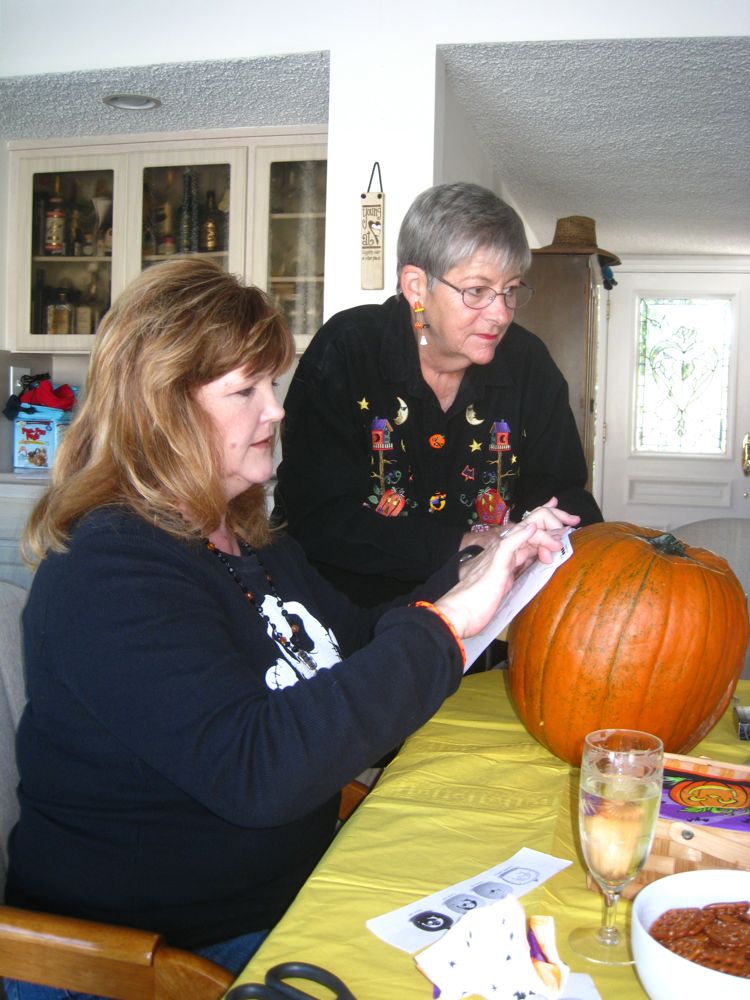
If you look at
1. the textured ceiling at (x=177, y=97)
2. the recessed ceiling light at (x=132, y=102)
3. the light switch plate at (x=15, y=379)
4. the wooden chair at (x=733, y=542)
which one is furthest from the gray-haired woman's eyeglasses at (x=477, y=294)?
the light switch plate at (x=15, y=379)

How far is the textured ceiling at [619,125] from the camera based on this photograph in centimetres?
269

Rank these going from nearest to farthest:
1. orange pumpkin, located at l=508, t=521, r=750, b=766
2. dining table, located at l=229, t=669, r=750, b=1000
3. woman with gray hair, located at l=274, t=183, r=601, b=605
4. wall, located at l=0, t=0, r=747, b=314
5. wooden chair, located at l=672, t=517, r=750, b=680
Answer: dining table, located at l=229, t=669, r=750, b=1000 → orange pumpkin, located at l=508, t=521, r=750, b=766 → woman with gray hair, located at l=274, t=183, r=601, b=605 → wooden chair, located at l=672, t=517, r=750, b=680 → wall, located at l=0, t=0, r=747, b=314

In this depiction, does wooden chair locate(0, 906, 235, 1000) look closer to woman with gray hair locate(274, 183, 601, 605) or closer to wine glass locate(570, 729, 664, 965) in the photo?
wine glass locate(570, 729, 664, 965)

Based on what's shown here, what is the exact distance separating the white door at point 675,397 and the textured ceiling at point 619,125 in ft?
2.59

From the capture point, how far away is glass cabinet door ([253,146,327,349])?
3.45 m

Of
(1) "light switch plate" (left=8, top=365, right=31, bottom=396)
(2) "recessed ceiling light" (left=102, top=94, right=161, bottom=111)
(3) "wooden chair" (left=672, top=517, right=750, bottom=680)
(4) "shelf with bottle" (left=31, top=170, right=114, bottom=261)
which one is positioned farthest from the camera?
(1) "light switch plate" (left=8, top=365, right=31, bottom=396)

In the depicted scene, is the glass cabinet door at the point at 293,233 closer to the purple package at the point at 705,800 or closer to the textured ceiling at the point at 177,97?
the textured ceiling at the point at 177,97

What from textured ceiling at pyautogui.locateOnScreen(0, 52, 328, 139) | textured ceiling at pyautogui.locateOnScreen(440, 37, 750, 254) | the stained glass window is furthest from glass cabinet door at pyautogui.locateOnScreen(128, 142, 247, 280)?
the stained glass window

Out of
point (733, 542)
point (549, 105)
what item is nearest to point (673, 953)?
point (733, 542)

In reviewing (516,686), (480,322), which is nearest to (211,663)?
(516,686)

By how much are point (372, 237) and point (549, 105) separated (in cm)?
92

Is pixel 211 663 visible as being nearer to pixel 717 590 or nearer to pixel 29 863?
pixel 29 863

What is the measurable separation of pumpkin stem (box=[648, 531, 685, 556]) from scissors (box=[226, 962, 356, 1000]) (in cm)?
67

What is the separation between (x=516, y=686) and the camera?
1.21m
